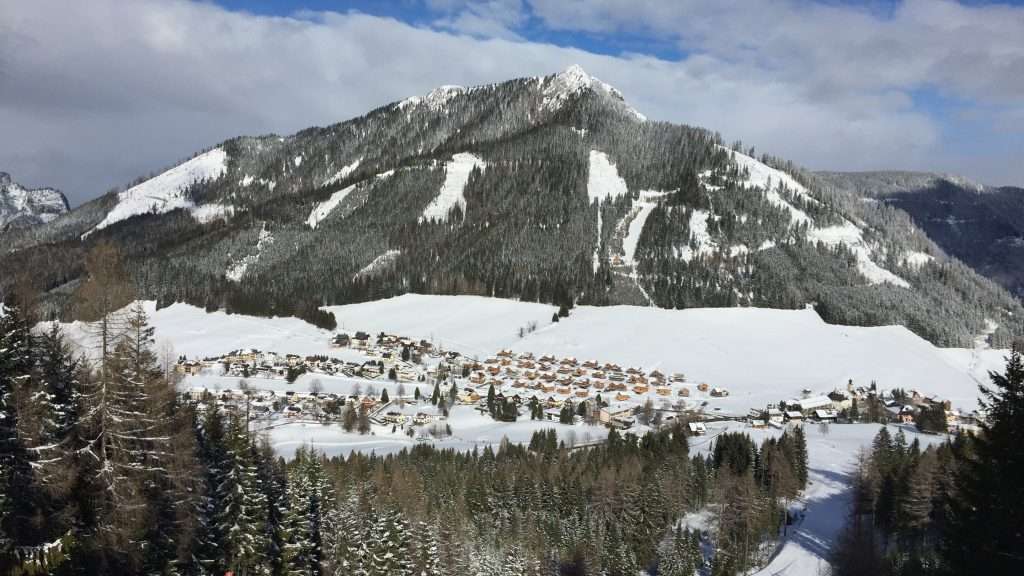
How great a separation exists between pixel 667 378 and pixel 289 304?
97857 mm

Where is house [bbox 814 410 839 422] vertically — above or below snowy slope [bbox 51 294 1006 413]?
below

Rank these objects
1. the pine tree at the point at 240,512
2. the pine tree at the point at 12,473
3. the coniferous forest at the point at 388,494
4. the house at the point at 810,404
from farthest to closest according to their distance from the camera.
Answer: the house at the point at 810,404 < the pine tree at the point at 240,512 < the coniferous forest at the point at 388,494 < the pine tree at the point at 12,473

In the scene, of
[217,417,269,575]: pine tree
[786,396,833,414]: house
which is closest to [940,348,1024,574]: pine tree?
[217,417,269,575]: pine tree

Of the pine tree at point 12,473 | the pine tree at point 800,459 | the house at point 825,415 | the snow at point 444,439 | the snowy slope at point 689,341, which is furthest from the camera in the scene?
the snowy slope at point 689,341

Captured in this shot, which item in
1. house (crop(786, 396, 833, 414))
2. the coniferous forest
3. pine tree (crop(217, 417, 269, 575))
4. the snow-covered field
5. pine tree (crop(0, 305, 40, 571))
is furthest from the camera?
house (crop(786, 396, 833, 414))

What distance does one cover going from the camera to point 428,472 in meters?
76.6

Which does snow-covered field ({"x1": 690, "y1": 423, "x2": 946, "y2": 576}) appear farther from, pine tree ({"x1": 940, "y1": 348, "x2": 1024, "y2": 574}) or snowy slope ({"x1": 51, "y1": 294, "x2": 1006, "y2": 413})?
pine tree ({"x1": 940, "y1": 348, "x2": 1024, "y2": 574})

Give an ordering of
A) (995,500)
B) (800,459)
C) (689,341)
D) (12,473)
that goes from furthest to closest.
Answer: (689,341), (800,459), (995,500), (12,473)

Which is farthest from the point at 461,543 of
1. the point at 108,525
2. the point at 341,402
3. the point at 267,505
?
the point at 341,402

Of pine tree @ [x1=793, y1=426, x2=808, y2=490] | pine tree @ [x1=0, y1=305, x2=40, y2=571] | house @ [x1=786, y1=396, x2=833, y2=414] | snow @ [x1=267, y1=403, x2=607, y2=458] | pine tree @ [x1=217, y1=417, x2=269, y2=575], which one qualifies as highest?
pine tree @ [x1=0, y1=305, x2=40, y2=571]

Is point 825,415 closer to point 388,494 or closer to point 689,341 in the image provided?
point 689,341

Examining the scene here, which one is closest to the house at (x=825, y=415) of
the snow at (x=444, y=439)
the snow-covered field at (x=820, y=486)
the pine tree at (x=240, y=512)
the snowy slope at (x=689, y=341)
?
the snow-covered field at (x=820, y=486)

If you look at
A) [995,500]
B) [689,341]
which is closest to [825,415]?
[689,341]

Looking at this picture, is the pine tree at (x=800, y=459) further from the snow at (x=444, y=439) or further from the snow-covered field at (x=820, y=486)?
the snow at (x=444, y=439)
